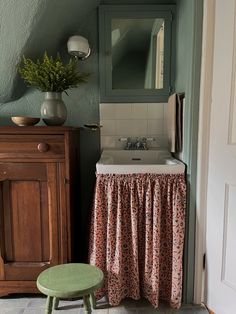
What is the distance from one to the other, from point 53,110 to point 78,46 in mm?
522

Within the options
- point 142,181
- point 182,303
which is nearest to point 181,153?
point 142,181

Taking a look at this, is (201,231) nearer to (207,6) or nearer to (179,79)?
(179,79)

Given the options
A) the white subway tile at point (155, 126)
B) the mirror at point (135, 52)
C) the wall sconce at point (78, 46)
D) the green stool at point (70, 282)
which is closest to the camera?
the green stool at point (70, 282)

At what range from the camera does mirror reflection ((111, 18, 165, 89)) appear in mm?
1955

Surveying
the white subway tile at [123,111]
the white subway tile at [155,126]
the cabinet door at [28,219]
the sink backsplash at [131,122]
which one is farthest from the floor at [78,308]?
the white subway tile at [123,111]

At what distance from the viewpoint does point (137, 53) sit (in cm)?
198

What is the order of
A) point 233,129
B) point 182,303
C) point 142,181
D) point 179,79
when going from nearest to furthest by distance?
point 233,129 → point 142,181 → point 182,303 → point 179,79

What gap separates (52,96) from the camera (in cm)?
169

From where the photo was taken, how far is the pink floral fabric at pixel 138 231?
4.98 ft

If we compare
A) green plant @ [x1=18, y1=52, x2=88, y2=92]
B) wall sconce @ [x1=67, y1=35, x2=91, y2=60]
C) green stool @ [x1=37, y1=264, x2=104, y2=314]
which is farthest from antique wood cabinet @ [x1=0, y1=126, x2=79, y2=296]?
wall sconce @ [x1=67, y1=35, x2=91, y2=60]

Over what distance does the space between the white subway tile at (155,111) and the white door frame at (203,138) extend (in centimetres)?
57

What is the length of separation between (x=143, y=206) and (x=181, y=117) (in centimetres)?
65

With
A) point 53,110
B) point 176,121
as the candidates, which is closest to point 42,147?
point 53,110

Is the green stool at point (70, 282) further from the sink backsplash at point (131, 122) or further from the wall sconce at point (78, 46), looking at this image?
the wall sconce at point (78, 46)
